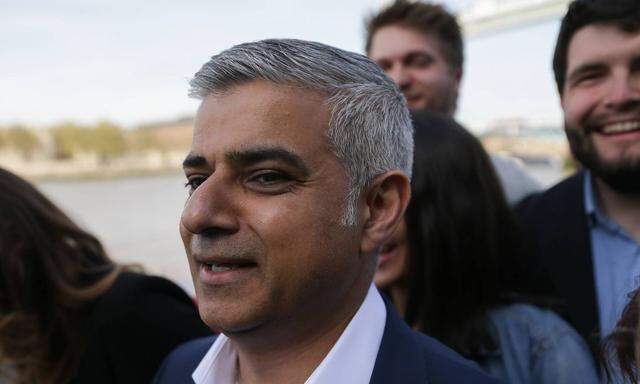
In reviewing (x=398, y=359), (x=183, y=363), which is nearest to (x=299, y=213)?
(x=398, y=359)

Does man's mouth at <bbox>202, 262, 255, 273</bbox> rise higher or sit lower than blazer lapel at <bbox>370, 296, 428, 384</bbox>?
higher

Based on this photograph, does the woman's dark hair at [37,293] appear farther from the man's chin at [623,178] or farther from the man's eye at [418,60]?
the man's eye at [418,60]

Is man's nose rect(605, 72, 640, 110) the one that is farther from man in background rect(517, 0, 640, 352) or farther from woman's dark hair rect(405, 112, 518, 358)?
woman's dark hair rect(405, 112, 518, 358)

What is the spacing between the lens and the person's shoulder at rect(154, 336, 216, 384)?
5.65ft

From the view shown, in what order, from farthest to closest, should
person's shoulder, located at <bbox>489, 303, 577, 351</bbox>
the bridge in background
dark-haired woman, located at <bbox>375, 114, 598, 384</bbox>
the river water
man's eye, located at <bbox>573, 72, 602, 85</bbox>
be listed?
the bridge in background
the river water
man's eye, located at <bbox>573, 72, 602, 85</bbox>
dark-haired woman, located at <bbox>375, 114, 598, 384</bbox>
person's shoulder, located at <bbox>489, 303, 577, 351</bbox>

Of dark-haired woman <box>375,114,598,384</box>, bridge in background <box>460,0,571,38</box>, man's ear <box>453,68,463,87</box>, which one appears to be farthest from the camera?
bridge in background <box>460,0,571,38</box>

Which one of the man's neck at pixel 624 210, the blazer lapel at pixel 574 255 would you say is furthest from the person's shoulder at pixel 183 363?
the man's neck at pixel 624 210

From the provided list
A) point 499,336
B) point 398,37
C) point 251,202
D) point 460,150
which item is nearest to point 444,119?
point 460,150

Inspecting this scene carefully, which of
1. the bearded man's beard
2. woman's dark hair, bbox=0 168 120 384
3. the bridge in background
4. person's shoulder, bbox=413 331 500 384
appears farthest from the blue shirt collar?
the bridge in background

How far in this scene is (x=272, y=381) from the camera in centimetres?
146

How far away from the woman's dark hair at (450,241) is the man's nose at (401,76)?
1325mm

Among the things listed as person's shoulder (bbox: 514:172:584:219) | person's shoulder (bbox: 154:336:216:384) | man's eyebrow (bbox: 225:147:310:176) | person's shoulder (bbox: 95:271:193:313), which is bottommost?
person's shoulder (bbox: 154:336:216:384)

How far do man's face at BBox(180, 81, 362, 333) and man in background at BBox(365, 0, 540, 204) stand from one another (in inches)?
84.4

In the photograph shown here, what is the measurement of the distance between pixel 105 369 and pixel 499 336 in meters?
1.38
